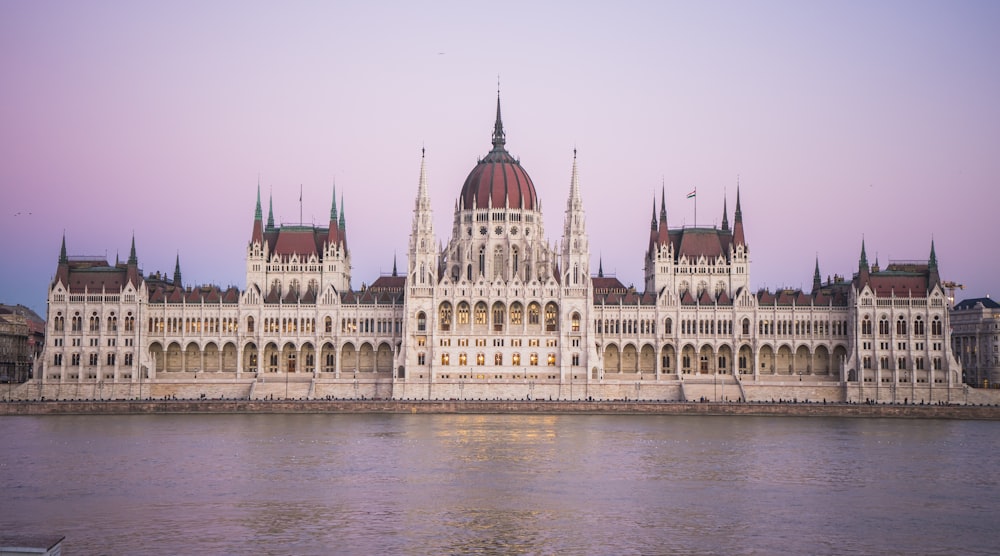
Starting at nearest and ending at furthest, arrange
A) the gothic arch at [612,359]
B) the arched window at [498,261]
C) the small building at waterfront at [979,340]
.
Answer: the gothic arch at [612,359] < the arched window at [498,261] < the small building at waterfront at [979,340]

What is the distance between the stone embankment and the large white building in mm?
7568

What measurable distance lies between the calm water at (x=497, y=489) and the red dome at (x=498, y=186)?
4789cm

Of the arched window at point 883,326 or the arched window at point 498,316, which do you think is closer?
the arched window at point 883,326

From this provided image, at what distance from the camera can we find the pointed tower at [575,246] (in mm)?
138375

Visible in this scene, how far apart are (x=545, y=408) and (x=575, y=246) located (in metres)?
24.6

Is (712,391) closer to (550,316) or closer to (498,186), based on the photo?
(550,316)

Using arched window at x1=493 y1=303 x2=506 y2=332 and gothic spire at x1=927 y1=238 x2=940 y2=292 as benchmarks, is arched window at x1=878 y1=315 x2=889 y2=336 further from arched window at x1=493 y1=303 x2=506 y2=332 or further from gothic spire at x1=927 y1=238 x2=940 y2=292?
arched window at x1=493 y1=303 x2=506 y2=332

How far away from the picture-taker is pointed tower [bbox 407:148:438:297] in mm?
137500

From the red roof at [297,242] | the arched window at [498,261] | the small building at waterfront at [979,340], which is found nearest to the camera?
the arched window at [498,261]

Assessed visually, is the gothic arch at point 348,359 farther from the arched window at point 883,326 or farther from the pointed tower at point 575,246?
the arched window at point 883,326

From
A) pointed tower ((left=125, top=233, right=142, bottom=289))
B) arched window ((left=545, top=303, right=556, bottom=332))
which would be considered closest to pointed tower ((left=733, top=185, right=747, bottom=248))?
arched window ((left=545, top=303, right=556, bottom=332))

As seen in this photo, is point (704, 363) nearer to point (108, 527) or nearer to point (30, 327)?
point (108, 527)

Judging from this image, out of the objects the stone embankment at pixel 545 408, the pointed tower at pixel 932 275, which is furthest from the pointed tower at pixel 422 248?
the pointed tower at pixel 932 275

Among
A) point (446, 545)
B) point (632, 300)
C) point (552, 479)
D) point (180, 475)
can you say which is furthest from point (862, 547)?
point (632, 300)
